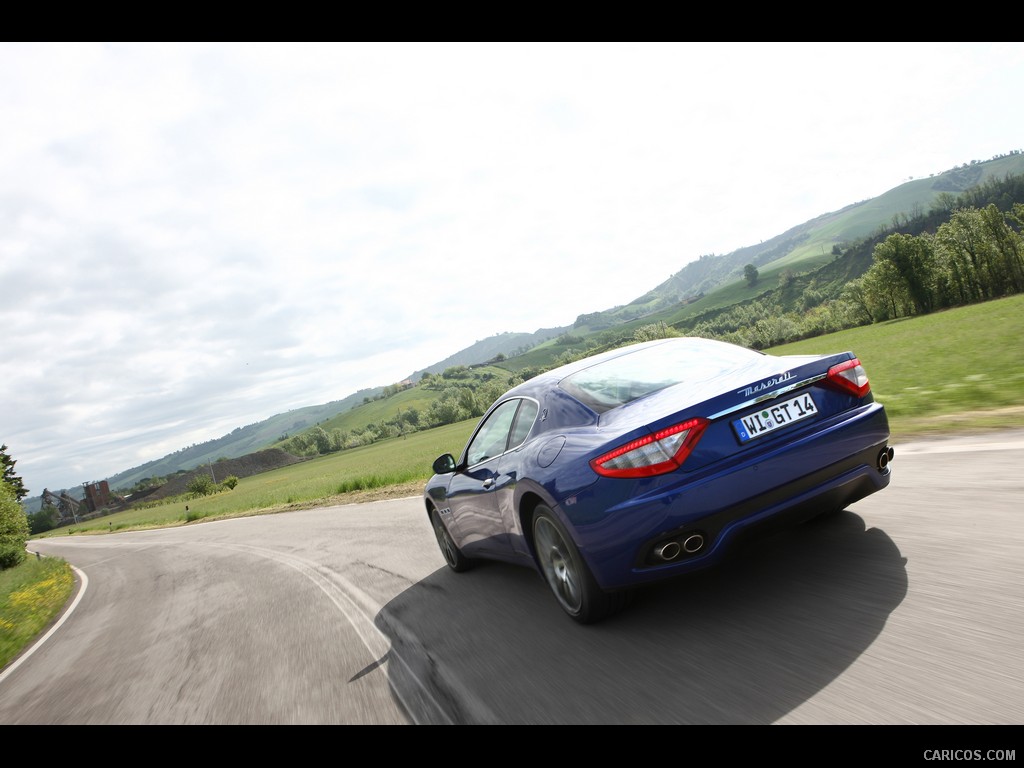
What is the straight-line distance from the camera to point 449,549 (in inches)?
243

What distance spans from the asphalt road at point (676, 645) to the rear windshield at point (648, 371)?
3.73ft

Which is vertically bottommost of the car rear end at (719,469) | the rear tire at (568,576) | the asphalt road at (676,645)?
the asphalt road at (676,645)

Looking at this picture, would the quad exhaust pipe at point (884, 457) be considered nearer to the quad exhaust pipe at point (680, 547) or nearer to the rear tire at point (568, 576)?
the quad exhaust pipe at point (680, 547)

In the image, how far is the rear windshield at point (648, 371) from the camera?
3785 mm

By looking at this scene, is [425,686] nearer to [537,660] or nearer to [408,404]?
[537,660]

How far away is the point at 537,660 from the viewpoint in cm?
353

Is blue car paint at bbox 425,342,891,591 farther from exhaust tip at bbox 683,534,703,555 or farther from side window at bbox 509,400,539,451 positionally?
side window at bbox 509,400,539,451

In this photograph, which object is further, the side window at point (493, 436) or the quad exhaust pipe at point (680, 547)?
the side window at point (493, 436)

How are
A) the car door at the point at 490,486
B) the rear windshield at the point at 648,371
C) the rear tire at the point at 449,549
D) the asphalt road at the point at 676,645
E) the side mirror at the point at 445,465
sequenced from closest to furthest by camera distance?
the asphalt road at the point at 676,645 < the rear windshield at the point at 648,371 < the car door at the point at 490,486 < the side mirror at the point at 445,465 < the rear tire at the point at 449,549

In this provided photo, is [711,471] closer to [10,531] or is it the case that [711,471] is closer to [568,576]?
[568,576]

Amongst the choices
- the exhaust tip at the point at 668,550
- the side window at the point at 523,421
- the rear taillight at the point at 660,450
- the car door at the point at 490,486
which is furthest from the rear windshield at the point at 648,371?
the exhaust tip at the point at 668,550

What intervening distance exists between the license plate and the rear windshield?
1.63 feet

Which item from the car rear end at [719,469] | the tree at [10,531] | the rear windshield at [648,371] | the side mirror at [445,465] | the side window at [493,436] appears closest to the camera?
the car rear end at [719,469]
